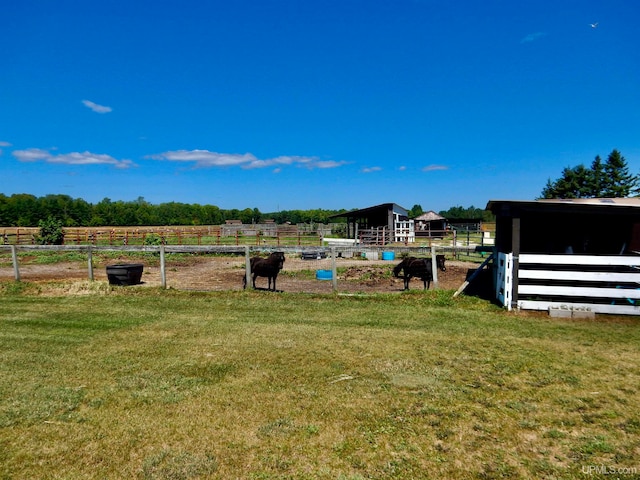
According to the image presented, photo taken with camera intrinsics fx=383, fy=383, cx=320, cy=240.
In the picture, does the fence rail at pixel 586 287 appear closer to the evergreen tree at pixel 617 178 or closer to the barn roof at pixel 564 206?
the barn roof at pixel 564 206

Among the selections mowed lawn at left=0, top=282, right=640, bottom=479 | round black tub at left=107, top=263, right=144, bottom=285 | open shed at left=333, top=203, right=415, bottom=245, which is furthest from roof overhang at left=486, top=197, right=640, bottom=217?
open shed at left=333, top=203, right=415, bottom=245

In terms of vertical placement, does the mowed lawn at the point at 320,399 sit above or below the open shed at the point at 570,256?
below

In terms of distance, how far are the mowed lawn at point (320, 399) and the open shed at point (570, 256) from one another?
749mm

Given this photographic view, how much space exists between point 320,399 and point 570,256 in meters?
6.84

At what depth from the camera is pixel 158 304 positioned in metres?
9.59

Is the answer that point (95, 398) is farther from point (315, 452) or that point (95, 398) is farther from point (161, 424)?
point (315, 452)

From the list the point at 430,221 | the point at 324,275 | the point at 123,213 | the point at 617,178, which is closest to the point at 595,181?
the point at 617,178

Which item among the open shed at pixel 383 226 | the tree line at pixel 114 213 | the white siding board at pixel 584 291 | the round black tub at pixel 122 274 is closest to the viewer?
the white siding board at pixel 584 291

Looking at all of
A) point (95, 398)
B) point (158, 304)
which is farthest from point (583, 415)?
point (158, 304)

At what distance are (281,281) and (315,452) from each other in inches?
429

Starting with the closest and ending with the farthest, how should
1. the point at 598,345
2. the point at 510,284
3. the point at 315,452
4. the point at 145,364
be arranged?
the point at 315,452 < the point at 145,364 < the point at 598,345 < the point at 510,284

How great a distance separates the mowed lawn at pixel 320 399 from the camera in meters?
3.06

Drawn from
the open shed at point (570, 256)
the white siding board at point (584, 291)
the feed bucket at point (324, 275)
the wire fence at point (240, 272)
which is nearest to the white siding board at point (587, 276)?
the open shed at point (570, 256)

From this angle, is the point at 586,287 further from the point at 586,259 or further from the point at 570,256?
the point at 570,256
